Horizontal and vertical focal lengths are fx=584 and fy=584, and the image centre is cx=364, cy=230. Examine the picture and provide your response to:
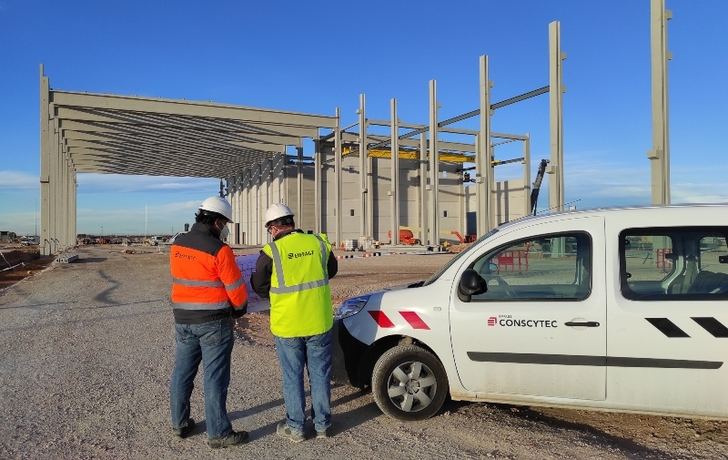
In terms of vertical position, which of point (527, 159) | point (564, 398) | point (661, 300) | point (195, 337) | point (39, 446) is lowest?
point (39, 446)

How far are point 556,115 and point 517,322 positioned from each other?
59.9ft

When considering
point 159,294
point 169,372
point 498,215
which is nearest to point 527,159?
point 498,215

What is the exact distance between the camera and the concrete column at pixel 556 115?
20.8 metres

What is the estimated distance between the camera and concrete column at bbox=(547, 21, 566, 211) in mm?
20766

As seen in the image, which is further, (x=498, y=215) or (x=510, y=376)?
(x=498, y=215)

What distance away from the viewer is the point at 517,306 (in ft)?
14.4

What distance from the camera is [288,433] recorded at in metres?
4.32

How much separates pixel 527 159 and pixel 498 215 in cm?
588

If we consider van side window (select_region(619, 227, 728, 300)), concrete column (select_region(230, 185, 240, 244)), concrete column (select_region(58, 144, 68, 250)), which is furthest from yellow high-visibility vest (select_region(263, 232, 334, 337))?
concrete column (select_region(230, 185, 240, 244))

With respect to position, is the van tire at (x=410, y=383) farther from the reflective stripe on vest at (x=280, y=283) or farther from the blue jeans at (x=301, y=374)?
the reflective stripe on vest at (x=280, y=283)

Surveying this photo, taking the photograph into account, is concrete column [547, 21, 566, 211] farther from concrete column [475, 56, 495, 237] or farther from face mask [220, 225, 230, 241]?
face mask [220, 225, 230, 241]

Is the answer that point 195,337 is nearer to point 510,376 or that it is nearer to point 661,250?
point 510,376

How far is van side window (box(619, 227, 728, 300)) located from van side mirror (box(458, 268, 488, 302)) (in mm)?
1000

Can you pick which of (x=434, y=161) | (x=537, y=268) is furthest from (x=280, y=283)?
(x=434, y=161)
